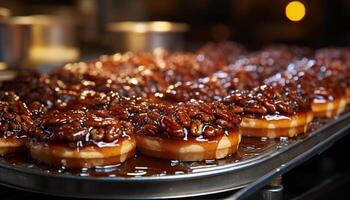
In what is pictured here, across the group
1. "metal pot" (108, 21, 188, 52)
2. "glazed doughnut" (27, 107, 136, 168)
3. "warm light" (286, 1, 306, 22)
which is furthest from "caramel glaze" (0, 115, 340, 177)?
"warm light" (286, 1, 306, 22)

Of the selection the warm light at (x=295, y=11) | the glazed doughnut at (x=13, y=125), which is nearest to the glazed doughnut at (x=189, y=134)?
the glazed doughnut at (x=13, y=125)

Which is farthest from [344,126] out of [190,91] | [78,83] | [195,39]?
[195,39]

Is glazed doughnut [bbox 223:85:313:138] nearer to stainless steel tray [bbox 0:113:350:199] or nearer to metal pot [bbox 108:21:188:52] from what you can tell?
stainless steel tray [bbox 0:113:350:199]

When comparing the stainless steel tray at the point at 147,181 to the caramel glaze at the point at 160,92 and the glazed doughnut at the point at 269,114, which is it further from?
Result: the glazed doughnut at the point at 269,114

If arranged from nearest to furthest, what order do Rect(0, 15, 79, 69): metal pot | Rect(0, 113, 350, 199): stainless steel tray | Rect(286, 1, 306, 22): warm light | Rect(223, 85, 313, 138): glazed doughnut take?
Rect(0, 113, 350, 199): stainless steel tray → Rect(223, 85, 313, 138): glazed doughnut → Rect(0, 15, 79, 69): metal pot → Rect(286, 1, 306, 22): warm light

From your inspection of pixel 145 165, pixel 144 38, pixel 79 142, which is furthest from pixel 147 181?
pixel 144 38

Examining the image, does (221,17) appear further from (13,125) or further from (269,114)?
(13,125)
